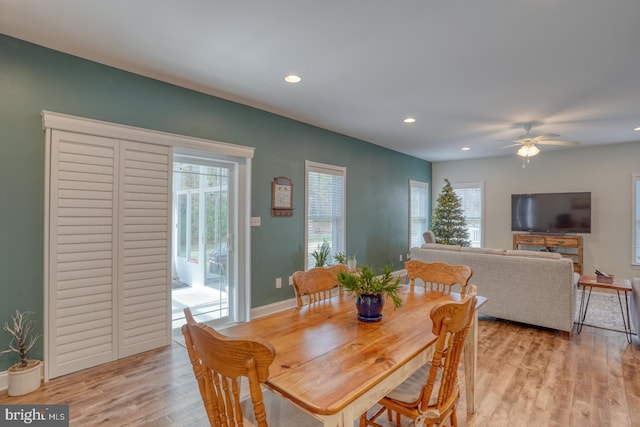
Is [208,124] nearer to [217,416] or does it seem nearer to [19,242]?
[19,242]

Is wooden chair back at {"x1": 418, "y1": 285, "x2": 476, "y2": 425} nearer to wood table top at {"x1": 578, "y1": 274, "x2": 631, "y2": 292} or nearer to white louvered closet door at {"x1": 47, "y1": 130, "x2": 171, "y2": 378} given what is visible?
white louvered closet door at {"x1": 47, "y1": 130, "x2": 171, "y2": 378}

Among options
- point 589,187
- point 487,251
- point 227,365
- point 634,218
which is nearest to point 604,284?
point 487,251

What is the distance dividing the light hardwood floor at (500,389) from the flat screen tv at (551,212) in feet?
11.0

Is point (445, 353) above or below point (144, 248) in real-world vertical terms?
below

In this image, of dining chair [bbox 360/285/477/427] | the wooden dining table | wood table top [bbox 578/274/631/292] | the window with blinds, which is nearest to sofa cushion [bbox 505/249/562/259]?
wood table top [bbox 578/274/631/292]

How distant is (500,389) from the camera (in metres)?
2.48

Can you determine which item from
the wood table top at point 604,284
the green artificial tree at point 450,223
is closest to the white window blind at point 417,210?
the green artificial tree at point 450,223

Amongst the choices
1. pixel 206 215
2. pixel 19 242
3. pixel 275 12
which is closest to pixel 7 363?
pixel 19 242

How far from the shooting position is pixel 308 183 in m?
4.69

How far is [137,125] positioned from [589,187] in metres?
7.23

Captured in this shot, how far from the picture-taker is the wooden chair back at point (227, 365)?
3.05 ft

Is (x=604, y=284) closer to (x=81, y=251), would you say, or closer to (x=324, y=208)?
(x=324, y=208)

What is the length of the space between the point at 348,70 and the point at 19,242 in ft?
9.61

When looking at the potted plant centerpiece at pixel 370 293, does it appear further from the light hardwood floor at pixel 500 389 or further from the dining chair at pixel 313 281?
the light hardwood floor at pixel 500 389
